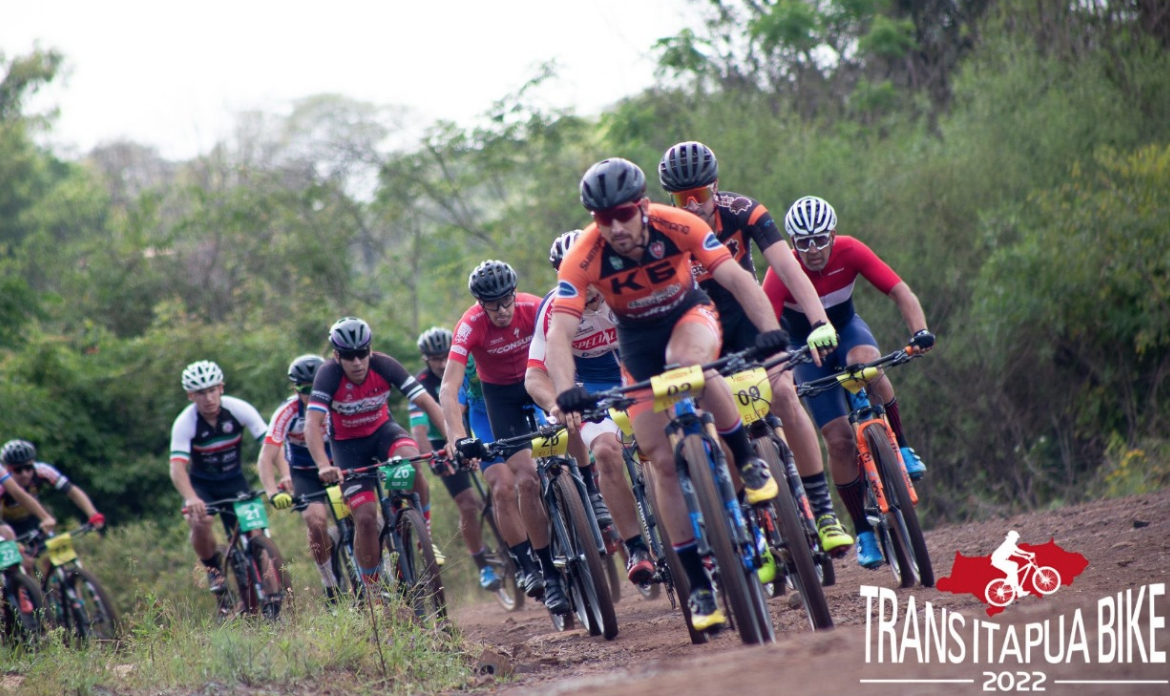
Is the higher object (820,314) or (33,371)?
(33,371)

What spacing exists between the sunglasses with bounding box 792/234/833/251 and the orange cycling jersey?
1863mm

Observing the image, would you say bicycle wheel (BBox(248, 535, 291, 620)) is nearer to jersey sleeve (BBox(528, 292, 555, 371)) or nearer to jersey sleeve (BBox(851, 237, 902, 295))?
jersey sleeve (BBox(528, 292, 555, 371))

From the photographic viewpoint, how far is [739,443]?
6461 mm

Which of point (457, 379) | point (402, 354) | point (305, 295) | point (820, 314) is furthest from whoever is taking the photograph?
point (305, 295)

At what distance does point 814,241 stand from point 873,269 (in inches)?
18.5

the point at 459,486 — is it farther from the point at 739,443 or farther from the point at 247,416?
the point at 739,443

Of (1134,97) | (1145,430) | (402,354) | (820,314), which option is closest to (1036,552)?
(820,314)

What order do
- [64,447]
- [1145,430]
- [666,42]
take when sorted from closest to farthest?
1. [1145,430]
2. [64,447]
3. [666,42]

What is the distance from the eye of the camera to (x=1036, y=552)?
893 cm

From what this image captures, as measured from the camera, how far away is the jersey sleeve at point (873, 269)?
27.3 feet

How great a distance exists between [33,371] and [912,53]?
62.6ft

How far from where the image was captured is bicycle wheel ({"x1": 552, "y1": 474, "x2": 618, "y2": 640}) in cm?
836

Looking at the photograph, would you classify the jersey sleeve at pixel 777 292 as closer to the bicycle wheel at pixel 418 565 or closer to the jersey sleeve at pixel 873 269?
the jersey sleeve at pixel 873 269

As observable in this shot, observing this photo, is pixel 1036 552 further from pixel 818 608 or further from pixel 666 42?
pixel 666 42
